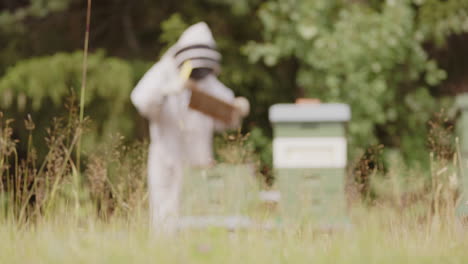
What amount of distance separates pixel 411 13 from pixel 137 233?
547cm

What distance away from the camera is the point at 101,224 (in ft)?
12.7

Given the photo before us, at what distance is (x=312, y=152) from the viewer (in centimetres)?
441

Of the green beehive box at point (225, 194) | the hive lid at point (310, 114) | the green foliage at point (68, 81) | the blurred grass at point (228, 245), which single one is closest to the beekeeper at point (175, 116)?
the green beehive box at point (225, 194)

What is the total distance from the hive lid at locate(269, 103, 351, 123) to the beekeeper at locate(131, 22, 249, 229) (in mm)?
791

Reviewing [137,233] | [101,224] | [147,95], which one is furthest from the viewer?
[147,95]

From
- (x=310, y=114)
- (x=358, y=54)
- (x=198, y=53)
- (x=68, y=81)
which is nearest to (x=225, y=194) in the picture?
(x=310, y=114)

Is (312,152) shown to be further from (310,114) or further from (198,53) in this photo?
(198,53)

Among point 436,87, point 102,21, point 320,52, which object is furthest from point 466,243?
point 102,21

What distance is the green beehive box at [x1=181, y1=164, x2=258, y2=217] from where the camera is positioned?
387cm

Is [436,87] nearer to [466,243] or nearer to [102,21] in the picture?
[102,21]

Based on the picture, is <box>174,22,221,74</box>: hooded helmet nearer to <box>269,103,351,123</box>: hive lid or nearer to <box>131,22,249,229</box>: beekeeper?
<box>131,22,249,229</box>: beekeeper

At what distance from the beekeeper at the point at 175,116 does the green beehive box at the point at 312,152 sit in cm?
85

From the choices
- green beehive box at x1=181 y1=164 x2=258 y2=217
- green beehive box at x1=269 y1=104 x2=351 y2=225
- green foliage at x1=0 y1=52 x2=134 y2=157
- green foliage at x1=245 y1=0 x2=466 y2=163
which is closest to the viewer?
green beehive box at x1=181 y1=164 x2=258 y2=217

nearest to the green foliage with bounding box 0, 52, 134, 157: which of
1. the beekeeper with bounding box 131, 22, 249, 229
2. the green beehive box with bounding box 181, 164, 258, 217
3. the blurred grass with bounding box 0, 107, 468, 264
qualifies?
the beekeeper with bounding box 131, 22, 249, 229
